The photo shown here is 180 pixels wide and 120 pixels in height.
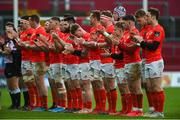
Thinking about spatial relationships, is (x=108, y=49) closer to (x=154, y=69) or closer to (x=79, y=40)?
(x=79, y=40)

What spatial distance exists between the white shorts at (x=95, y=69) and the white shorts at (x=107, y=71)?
15 centimetres

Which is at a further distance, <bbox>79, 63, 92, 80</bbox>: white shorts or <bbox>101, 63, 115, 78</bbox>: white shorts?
<bbox>79, 63, 92, 80</bbox>: white shorts

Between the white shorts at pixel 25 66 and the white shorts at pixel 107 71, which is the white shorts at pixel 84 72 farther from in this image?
the white shorts at pixel 25 66

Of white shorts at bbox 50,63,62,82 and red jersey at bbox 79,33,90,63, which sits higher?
red jersey at bbox 79,33,90,63

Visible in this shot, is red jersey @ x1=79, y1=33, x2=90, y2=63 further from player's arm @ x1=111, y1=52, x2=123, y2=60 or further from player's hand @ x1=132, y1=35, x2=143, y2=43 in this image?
player's hand @ x1=132, y1=35, x2=143, y2=43

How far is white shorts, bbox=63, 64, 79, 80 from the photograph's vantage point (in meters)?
21.0

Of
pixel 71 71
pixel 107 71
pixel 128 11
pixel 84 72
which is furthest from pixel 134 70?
pixel 128 11

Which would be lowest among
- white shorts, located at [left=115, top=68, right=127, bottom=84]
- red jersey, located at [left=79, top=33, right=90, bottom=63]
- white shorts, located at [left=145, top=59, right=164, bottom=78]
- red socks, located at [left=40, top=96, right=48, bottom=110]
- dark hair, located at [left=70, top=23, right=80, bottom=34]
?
red socks, located at [left=40, top=96, right=48, bottom=110]

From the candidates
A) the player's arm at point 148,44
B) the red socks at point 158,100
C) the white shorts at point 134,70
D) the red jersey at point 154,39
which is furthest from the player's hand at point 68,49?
the red socks at point 158,100

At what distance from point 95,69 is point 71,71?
2.88 feet

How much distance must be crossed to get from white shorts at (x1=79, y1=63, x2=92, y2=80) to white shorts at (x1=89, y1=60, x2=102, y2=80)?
5.7 inches

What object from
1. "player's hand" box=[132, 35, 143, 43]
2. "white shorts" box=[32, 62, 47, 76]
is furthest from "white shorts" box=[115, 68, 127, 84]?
"white shorts" box=[32, 62, 47, 76]

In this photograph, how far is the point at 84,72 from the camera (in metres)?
20.7

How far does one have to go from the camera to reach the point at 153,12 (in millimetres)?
18844
